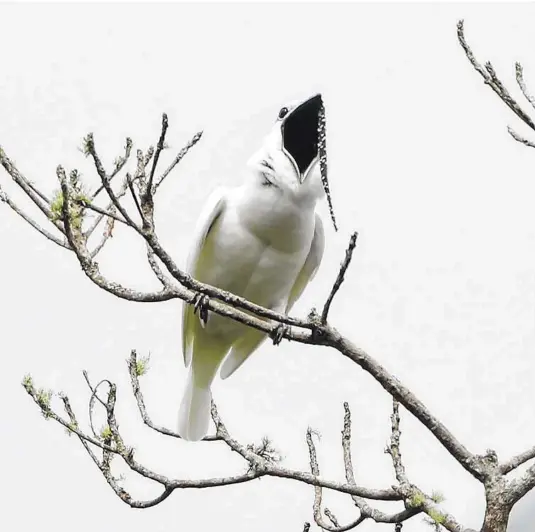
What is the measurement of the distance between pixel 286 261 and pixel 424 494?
106 centimetres

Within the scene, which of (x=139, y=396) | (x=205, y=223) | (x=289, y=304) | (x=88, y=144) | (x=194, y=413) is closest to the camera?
(x=88, y=144)

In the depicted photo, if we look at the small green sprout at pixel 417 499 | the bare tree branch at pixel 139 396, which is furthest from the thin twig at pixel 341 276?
the bare tree branch at pixel 139 396

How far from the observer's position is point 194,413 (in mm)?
2760

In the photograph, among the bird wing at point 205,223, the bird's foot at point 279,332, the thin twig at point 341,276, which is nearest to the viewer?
the thin twig at point 341,276

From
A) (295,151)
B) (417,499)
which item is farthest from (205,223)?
(417,499)

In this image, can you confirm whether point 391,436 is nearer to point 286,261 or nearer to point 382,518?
point 382,518

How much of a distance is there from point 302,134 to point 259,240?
355mm

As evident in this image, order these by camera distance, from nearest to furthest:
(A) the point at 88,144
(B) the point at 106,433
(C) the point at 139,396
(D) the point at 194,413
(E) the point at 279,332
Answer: (A) the point at 88,144 < (E) the point at 279,332 < (B) the point at 106,433 < (C) the point at 139,396 < (D) the point at 194,413

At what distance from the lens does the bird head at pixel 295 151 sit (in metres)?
2.30

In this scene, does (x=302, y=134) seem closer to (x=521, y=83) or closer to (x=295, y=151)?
(x=295, y=151)

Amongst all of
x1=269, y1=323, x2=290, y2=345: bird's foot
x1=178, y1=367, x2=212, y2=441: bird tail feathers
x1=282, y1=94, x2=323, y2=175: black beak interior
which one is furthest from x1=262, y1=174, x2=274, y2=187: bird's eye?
x1=178, y1=367, x2=212, y2=441: bird tail feathers

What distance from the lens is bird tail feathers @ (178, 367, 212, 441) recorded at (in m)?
2.71

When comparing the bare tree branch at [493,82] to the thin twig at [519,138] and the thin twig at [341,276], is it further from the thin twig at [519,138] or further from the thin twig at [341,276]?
the thin twig at [341,276]

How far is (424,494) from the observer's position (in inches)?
62.0
